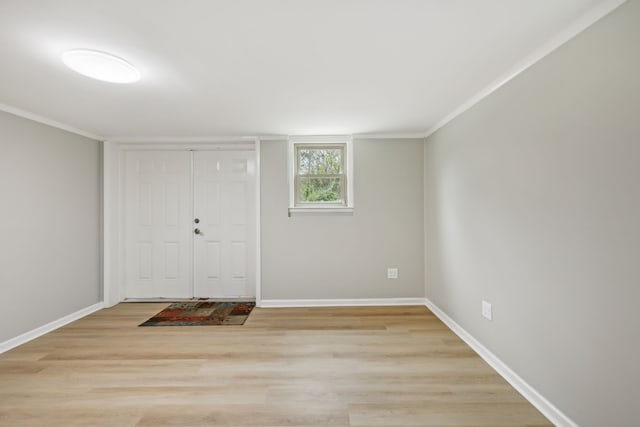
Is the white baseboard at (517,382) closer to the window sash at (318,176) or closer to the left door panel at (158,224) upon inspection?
the window sash at (318,176)

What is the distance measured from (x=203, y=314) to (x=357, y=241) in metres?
2.10

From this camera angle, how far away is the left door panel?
418 centimetres

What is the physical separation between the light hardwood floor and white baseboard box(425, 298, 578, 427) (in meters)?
0.05

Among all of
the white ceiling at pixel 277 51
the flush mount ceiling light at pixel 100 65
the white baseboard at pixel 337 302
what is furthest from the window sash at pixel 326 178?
the flush mount ceiling light at pixel 100 65

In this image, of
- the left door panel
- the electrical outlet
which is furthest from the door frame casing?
the electrical outlet

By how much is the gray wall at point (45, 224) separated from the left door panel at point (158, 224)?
395mm

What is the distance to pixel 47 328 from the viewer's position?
3117mm

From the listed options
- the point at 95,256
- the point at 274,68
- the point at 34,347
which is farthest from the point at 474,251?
the point at 95,256

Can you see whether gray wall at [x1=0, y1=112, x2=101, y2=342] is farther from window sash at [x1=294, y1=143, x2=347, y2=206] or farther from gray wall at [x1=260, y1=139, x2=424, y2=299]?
window sash at [x1=294, y1=143, x2=347, y2=206]

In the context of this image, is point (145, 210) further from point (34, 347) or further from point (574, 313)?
point (574, 313)

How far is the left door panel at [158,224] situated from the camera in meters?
4.18

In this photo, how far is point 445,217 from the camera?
3322mm

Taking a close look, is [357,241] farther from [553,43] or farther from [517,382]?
[553,43]

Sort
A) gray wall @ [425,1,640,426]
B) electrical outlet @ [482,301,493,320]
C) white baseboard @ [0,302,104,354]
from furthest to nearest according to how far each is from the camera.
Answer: white baseboard @ [0,302,104,354], electrical outlet @ [482,301,493,320], gray wall @ [425,1,640,426]
